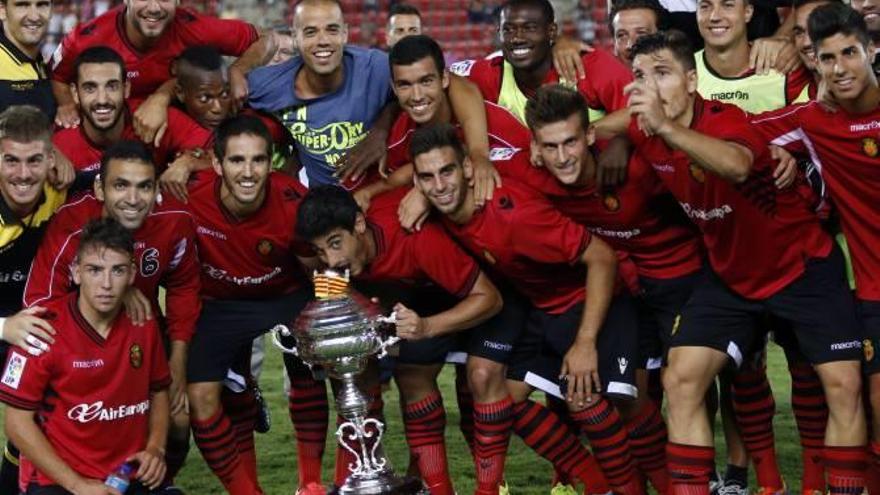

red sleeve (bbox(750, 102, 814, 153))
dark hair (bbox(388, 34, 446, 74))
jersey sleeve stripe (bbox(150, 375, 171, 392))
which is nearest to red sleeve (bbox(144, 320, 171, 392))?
jersey sleeve stripe (bbox(150, 375, 171, 392))

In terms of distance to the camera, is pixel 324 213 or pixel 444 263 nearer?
pixel 324 213

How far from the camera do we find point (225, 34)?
753cm

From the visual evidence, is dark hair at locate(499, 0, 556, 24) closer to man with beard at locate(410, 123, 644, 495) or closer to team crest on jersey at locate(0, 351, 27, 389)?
man with beard at locate(410, 123, 644, 495)

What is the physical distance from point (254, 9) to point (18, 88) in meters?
11.5

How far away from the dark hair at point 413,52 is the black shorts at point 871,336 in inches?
79.9

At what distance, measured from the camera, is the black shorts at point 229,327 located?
22.3 ft

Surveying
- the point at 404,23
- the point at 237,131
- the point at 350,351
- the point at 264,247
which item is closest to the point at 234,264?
the point at 264,247

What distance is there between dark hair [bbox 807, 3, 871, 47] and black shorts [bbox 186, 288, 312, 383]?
2.38 m

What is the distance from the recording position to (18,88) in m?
7.14

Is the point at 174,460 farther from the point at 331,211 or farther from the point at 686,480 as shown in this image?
the point at 686,480

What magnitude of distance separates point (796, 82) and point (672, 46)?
0.84 metres

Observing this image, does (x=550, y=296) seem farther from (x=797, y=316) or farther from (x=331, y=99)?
(x=331, y=99)

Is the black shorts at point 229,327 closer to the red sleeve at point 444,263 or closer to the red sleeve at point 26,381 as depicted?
the red sleeve at point 444,263

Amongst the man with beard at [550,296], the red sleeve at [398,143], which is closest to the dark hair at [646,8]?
the red sleeve at [398,143]
